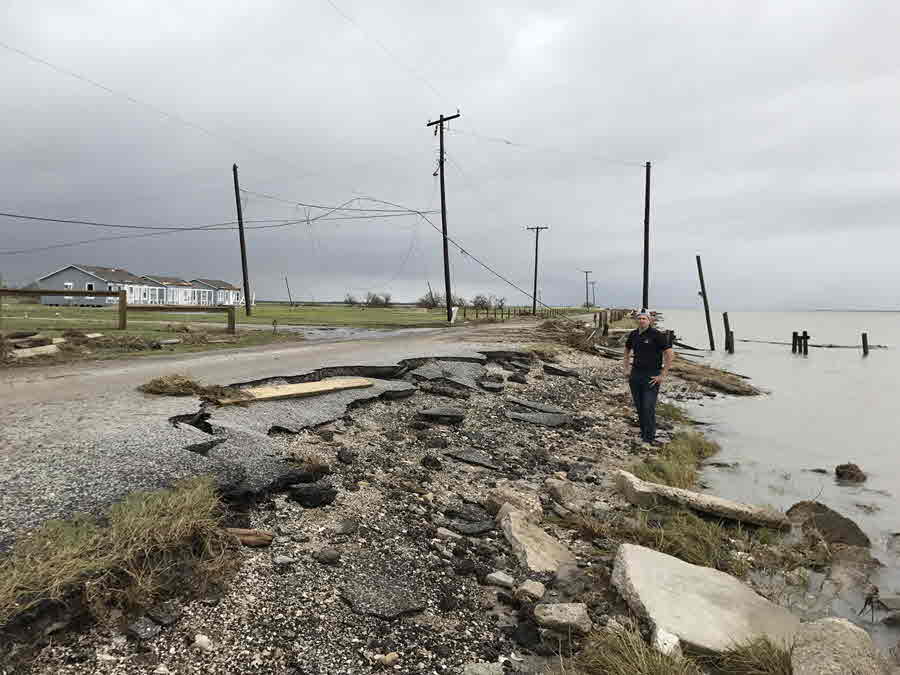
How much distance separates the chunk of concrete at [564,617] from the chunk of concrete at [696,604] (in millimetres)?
421

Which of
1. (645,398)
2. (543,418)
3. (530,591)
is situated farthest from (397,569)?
(645,398)

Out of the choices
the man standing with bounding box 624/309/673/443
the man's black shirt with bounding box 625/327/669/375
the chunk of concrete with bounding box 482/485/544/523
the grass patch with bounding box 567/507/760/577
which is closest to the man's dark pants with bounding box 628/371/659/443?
the man standing with bounding box 624/309/673/443

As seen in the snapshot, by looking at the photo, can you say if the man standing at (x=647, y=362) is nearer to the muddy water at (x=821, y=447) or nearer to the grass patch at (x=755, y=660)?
the muddy water at (x=821, y=447)

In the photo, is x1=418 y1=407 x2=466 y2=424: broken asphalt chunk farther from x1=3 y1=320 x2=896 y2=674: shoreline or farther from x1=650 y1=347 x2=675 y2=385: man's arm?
x1=650 y1=347 x2=675 y2=385: man's arm

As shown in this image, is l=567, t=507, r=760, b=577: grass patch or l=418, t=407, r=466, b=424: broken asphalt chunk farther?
l=418, t=407, r=466, b=424: broken asphalt chunk

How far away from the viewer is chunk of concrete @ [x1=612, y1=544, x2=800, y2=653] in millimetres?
3254

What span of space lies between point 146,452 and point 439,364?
7.05m

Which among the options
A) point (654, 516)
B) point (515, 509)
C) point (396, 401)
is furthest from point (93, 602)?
point (396, 401)

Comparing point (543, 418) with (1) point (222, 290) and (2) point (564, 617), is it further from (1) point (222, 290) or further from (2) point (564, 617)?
(1) point (222, 290)

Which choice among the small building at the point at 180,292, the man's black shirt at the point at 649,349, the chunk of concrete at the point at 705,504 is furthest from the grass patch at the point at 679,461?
the small building at the point at 180,292

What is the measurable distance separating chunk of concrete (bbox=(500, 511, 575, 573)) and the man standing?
444 cm

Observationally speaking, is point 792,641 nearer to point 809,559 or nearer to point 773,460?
point 809,559

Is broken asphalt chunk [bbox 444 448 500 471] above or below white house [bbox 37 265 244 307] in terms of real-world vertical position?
below

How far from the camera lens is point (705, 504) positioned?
5.70 meters
